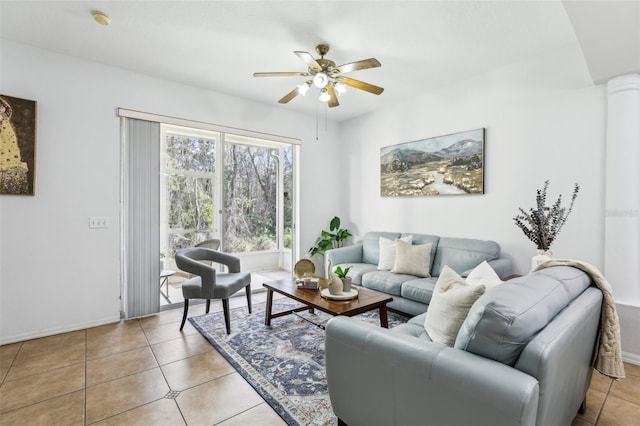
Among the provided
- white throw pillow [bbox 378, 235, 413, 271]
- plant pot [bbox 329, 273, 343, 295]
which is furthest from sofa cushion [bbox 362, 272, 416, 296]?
plant pot [bbox 329, 273, 343, 295]

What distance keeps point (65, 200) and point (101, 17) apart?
1743 millimetres

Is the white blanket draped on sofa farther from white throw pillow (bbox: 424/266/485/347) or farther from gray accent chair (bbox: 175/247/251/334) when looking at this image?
gray accent chair (bbox: 175/247/251/334)

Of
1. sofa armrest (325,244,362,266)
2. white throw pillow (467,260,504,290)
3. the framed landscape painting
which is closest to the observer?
white throw pillow (467,260,504,290)

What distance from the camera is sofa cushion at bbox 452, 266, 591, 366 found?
3.55ft

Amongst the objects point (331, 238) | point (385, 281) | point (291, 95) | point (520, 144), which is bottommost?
point (385, 281)

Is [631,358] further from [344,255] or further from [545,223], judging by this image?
[344,255]

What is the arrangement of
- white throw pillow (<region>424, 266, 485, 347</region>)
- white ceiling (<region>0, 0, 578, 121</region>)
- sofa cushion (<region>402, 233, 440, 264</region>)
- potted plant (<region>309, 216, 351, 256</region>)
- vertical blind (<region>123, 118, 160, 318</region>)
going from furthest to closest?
1. potted plant (<region>309, 216, 351, 256</region>)
2. sofa cushion (<region>402, 233, 440, 264</region>)
3. vertical blind (<region>123, 118, 160, 318</region>)
4. white ceiling (<region>0, 0, 578, 121</region>)
5. white throw pillow (<region>424, 266, 485, 347</region>)

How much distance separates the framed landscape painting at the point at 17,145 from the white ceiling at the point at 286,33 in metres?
0.62

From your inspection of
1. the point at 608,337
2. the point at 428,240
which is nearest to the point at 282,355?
the point at 608,337

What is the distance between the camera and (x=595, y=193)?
8.88ft

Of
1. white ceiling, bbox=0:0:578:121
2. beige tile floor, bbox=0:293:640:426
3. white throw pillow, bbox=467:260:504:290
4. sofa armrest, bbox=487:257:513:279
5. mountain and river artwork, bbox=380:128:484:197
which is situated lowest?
beige tile floor, bbox=0:293:640:426

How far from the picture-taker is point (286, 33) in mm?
2637

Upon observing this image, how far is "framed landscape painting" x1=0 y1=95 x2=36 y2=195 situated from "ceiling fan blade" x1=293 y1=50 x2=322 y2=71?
2566 millimetres

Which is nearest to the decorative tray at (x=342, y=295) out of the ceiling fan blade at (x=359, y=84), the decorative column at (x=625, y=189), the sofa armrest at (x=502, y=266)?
the sofa armrest at (x=502, y=266)
